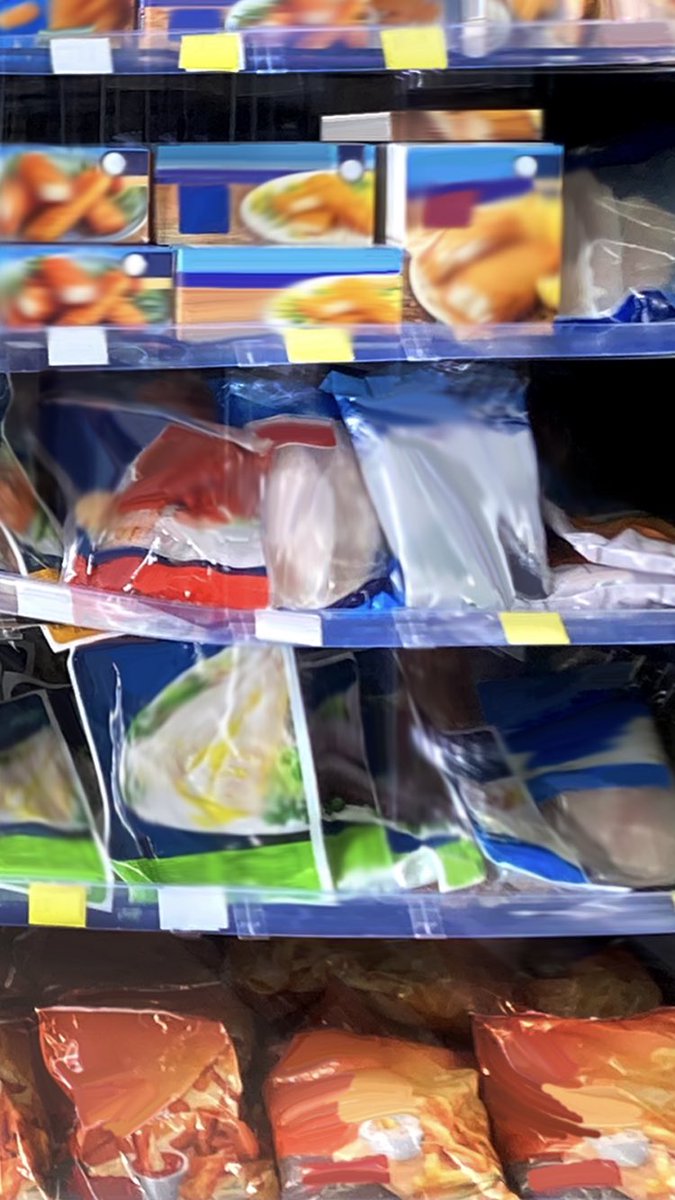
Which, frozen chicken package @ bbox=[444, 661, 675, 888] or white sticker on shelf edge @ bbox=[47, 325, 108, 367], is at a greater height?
white sticker on shelf edge @ bbox=[47, 325, 108, 367]

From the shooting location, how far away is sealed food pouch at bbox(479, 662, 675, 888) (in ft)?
5.25

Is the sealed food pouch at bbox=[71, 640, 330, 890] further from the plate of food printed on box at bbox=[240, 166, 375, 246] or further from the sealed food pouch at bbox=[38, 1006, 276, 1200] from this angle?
the plate of food printed on box at bbox=[240, 166, 375, 246]

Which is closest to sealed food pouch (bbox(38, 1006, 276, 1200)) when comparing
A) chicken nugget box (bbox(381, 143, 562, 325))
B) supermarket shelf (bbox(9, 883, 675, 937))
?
supermarket shelf (bbox(9, 883, 675, 937))

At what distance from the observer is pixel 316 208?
1.45 metres

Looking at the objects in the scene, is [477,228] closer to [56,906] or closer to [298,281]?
[298,281]

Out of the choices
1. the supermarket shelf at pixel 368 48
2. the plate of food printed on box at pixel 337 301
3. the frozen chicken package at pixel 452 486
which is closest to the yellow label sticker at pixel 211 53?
the supermarket shelf at pixel 368 48

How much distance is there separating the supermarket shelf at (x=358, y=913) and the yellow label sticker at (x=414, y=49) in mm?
974

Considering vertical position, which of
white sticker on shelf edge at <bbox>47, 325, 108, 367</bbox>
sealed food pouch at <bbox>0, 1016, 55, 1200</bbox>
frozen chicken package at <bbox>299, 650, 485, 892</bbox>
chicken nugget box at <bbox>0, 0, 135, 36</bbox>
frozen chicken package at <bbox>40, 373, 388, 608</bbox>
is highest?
chicken nugget box at <bbox>0, 0, 135, 36</bbox>

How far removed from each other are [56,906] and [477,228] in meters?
0.96

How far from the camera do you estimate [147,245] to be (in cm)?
146

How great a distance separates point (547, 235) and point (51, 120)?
682 millimetres

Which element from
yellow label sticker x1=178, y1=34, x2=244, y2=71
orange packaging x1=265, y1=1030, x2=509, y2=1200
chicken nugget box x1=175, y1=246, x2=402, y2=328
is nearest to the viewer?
yellow label sticker x1=178, y1=34, x2=244, y2=71

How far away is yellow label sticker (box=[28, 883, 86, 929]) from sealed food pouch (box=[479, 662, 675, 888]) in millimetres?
561

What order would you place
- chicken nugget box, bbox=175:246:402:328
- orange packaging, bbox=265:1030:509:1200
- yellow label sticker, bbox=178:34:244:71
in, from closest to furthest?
1. yellow label sticker, bbox=178:34:244:71
2. chicken nugget box, bbox=175:246:402:328
3. orange packaging, bbox=265:1030:509:1200
